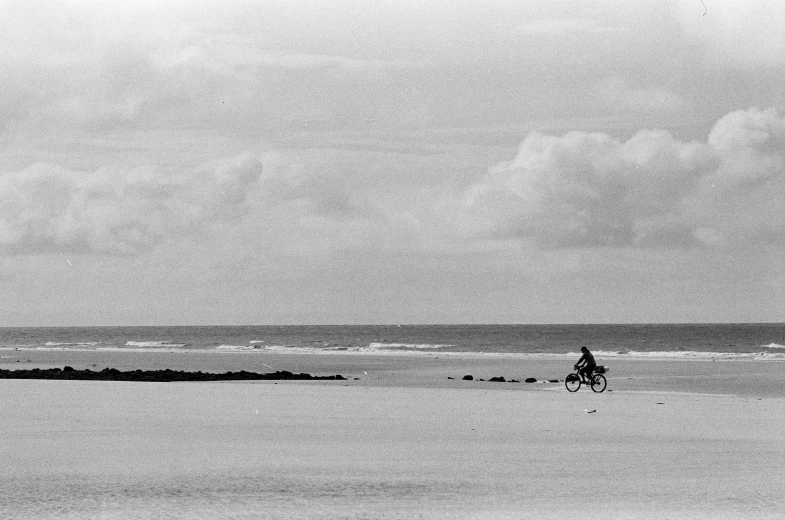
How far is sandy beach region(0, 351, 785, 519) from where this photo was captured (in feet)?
35.4

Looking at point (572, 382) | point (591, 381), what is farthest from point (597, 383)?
point (572, 382)

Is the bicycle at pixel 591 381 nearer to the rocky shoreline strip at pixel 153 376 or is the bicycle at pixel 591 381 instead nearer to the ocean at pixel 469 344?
the rocky shoreline strip at pixel 153 376

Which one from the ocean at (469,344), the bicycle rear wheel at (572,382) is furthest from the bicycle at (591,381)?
the ocean at (469,344)

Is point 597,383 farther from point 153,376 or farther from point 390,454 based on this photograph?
point 153,376

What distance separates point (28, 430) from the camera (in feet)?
59.0

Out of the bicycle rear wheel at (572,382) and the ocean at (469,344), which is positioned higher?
the ocean at (469,344)

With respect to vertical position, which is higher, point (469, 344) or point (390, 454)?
point (469, 344)

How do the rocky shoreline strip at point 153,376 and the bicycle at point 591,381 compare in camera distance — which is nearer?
the bicycle at point 591,381

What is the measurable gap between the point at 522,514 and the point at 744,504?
2659mm

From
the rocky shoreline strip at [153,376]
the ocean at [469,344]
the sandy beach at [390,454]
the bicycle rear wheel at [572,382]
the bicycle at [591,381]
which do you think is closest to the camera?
the sandy beach at [390,454]

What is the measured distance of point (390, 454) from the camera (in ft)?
48.8

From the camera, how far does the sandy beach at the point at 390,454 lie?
10797mm

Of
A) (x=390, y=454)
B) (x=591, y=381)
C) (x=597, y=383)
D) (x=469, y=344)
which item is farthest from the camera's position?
(x=469, y=344)

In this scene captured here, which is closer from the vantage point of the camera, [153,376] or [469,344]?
[153,376]
